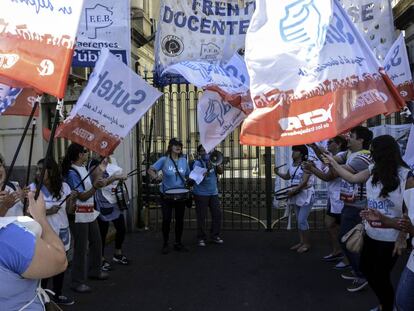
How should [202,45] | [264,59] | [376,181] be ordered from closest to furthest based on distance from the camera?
1. [264,59]
2. [376,181]
3. [202,45]

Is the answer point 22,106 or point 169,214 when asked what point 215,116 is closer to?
point 22,106

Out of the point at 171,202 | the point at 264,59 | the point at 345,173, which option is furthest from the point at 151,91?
the point at 171,202

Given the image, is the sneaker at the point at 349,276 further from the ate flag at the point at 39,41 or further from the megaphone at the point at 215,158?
the ate flag at the point at 39,41

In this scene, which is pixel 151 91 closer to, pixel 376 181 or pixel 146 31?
pixel 376 181

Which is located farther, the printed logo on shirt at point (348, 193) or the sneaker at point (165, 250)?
the sneaker at point (165, 250)

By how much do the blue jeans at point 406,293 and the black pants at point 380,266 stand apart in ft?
2.09

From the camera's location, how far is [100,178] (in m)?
5.64

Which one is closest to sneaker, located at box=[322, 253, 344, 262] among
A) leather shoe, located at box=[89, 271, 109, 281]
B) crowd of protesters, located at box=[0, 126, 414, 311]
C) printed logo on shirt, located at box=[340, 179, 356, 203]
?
crowd of protesters, located at box=[0, 126, 414, 311]

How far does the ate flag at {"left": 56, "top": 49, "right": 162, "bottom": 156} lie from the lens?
14.4ft

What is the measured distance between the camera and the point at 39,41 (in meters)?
3.08

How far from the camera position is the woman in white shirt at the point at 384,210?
13.1 ft

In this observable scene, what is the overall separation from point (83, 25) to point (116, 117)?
76.0 inches

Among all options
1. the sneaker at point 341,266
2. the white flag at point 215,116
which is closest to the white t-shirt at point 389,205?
the white flag at point 215,116

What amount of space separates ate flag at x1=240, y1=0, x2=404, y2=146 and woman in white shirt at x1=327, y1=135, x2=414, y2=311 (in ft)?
2.17
